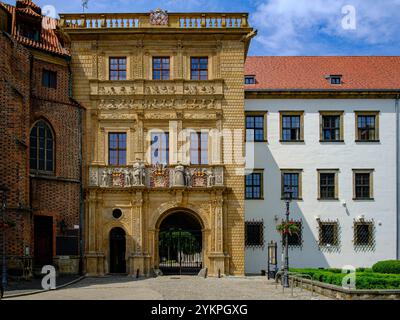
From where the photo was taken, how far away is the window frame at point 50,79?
31.2 m

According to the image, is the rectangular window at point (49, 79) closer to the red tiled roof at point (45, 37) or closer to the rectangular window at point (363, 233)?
the red tiled roof at point (45, 37)

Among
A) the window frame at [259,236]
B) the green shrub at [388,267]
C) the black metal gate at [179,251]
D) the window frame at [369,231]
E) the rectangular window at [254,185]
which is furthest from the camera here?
the rectangular window at [254,185]

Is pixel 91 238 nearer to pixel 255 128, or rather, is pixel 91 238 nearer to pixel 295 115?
pixel 255 128

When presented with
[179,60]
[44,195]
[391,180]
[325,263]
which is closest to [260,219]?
[325,263]

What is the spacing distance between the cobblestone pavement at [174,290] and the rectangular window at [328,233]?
6051 millimetres

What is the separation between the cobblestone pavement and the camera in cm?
2153

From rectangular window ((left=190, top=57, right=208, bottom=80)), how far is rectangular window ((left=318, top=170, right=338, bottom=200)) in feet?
29.6

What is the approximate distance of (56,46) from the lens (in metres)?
32.7

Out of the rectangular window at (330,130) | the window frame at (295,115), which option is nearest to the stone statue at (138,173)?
the window frame at (295,115)

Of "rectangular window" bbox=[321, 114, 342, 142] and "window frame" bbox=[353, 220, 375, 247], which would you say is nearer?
"window frame" bbox=[353, 220, 375, 247]

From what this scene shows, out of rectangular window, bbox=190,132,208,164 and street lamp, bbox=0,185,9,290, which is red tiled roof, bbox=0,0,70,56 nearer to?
rectangular window, bbox=190,132,208,164

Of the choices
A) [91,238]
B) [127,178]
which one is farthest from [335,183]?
[91,238]

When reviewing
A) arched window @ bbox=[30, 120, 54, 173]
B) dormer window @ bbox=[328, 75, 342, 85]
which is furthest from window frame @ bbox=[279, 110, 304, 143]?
arched window @ bbox=[30, 120, 54, 173]

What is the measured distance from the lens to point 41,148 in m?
30.7
